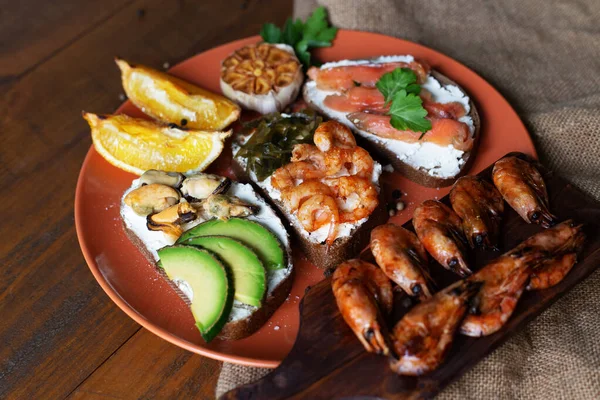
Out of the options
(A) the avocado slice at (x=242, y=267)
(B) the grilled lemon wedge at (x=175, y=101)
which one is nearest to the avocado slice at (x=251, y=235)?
(A) the avocado slice at (x=242, y=267)

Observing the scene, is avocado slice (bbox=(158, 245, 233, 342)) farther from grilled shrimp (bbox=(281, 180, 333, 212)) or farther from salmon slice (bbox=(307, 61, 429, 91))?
salmon slice (bbox=(307, 61, 429, 91))

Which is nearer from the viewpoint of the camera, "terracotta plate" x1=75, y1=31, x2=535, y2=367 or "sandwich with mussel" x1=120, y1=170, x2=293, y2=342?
"sandwich with mussel" x1=120, y1=170, x2=293, y2=342

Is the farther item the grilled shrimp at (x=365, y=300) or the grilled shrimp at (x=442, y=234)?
the grilled shrimp at (x=442, y=234)

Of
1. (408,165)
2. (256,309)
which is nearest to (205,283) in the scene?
(256,309)

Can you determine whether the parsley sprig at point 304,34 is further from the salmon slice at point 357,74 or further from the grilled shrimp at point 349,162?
the grilled shrimp at point 349,162

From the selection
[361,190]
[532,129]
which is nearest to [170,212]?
[361,190]

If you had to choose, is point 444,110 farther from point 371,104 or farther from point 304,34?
point 304,34

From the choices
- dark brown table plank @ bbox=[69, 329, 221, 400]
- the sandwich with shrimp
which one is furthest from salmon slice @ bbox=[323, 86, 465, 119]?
dark brown table plank @ bbox=[69, 329, 221, 400]
